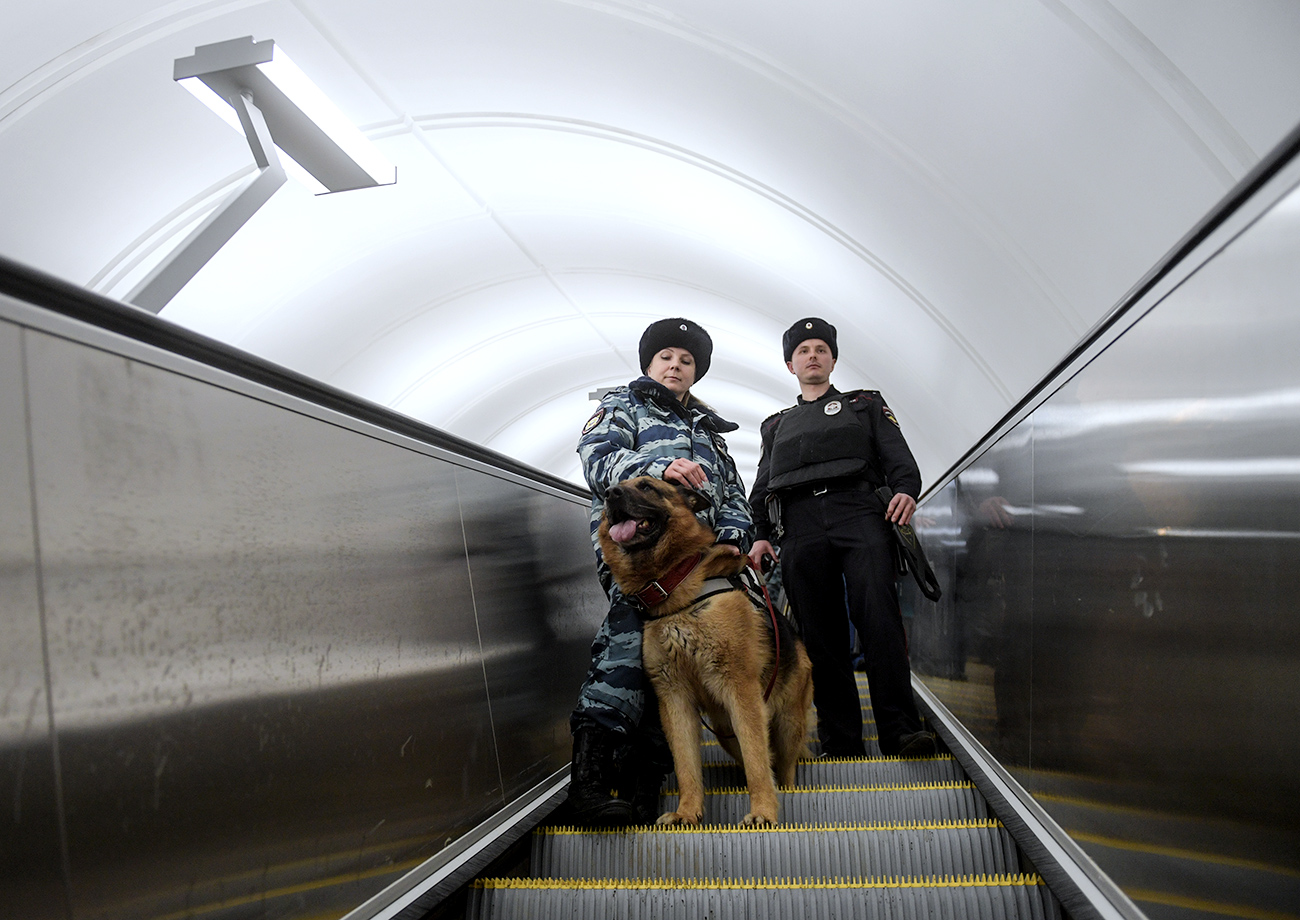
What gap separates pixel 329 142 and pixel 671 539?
3.26m

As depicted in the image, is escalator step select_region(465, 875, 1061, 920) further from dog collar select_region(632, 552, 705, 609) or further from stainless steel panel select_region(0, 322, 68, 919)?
stainless steel panel select_region(0, 322, 68, 919)

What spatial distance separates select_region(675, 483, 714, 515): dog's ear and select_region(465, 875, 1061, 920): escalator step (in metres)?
1.43

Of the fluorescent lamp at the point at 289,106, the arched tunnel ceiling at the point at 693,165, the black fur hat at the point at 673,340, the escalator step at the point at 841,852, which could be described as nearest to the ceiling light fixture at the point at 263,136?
the fluorescent lamp at the point at 289,106

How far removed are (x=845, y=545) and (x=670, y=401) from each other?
100cm

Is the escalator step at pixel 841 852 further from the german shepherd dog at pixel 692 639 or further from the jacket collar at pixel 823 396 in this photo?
the jacket collar at pixel 823 396

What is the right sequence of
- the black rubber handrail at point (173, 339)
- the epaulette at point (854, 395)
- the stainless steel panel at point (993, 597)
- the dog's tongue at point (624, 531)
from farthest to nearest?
1. the epaulette at point (854, 395)
2. the dog's tongue at point (624, 531)
3. the stainless steel panel at point (993, 597)
4. the black rubber handrail at point (173, 339)

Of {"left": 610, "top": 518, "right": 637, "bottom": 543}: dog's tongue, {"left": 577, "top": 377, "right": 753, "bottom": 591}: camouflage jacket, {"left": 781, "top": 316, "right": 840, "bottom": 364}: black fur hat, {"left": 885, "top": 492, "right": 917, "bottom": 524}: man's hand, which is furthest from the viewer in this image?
{"left": 781, "top": 316, "right": 840, "bottom": 364}: black fur hat

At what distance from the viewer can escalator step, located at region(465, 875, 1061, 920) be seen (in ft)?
6.81

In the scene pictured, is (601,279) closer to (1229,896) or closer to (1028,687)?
(1028,687)

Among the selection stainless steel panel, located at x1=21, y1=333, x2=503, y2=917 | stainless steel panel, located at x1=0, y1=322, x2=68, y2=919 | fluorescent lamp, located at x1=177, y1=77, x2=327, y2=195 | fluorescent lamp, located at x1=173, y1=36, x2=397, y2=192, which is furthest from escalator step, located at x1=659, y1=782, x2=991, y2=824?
fluorescent lamp, located at x1=177, y1=77, x2=327, y2=195

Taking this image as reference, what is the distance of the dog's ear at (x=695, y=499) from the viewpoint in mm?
3420

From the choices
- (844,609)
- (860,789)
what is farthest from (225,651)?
(844,609)

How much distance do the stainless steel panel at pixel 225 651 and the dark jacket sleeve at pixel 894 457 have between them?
224 cm

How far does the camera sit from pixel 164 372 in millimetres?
1614
